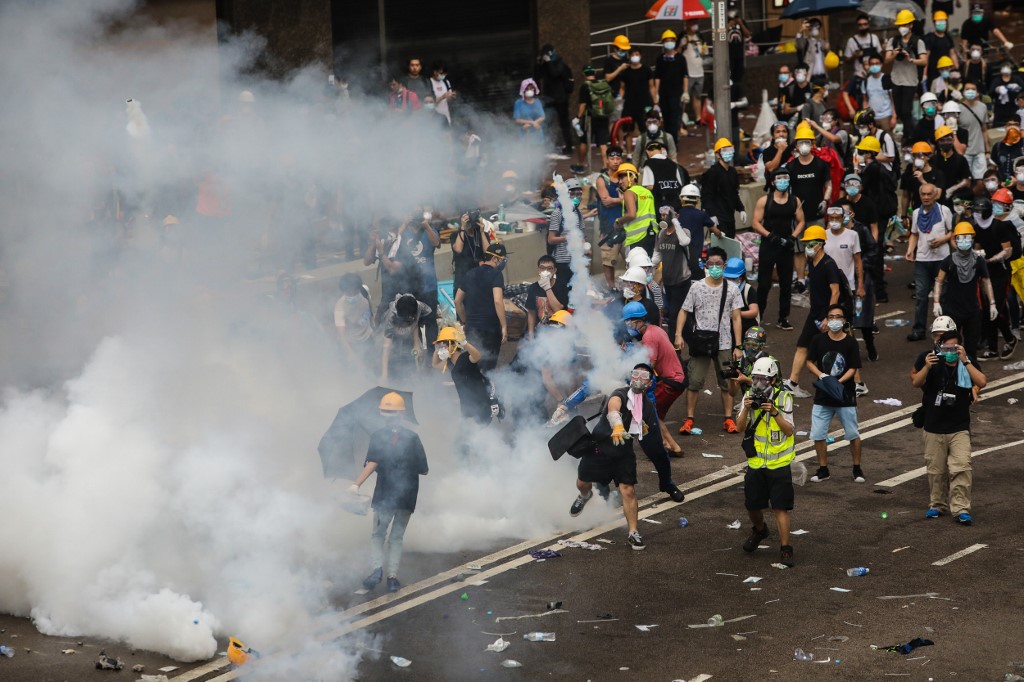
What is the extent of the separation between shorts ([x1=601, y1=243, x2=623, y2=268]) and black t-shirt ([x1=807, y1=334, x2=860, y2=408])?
13.5ft

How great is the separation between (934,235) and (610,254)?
11.5 feet

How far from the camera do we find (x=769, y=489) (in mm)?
11734

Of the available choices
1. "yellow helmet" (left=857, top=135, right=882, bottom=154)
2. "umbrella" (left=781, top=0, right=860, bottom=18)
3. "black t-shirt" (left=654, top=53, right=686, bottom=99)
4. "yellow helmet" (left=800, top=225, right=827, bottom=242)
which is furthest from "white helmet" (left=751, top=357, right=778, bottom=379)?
"umbrella" (left=781, top=0, right=860, bottom=18)

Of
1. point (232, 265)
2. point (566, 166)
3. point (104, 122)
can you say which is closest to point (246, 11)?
point (566, 166)

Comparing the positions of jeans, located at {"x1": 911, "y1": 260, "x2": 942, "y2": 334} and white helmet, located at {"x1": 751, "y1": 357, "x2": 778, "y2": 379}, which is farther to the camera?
jeans, located at {"x1": 911, "y1": 260, "x2": 942, "y2": 334}

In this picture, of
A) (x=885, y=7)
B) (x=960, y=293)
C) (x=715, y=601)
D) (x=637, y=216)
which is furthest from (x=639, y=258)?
(x=885, y=7)

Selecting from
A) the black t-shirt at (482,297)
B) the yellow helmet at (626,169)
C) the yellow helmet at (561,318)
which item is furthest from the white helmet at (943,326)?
the yellow helmet at (626,169)

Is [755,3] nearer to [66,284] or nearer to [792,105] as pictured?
[792,105]

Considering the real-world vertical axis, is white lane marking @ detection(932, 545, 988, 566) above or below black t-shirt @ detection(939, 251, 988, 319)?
below

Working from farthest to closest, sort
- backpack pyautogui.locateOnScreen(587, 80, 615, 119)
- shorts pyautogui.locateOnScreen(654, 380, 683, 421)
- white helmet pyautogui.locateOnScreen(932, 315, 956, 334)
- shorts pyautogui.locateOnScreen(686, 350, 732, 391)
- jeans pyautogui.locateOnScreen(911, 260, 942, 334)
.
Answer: backpack pyautogui.locateOnScreen(587, 80, 615, 119), jeans pyautogui.locateOnScreen(911, 260, 942, 334), shorts pyautogui.locateOnScreen(686, 350, 732, 391), shorts pyautogui.locateOnScreen(654, 380, 683, 421), white helmet pyautogui.locateOnScreen(932, 315, 956, 334)

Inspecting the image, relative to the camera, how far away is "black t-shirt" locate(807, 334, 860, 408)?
13.4m

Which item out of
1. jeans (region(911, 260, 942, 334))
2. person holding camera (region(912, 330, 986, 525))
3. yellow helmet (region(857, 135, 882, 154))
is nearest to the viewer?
person holding camera (region(912, 330, 986, 525))

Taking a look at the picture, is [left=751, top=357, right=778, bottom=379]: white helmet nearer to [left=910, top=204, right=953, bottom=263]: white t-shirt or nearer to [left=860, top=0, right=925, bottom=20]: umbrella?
[left=910, top=204, right=953, bottom=263]: white t-shirt

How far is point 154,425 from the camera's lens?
1185 cm
